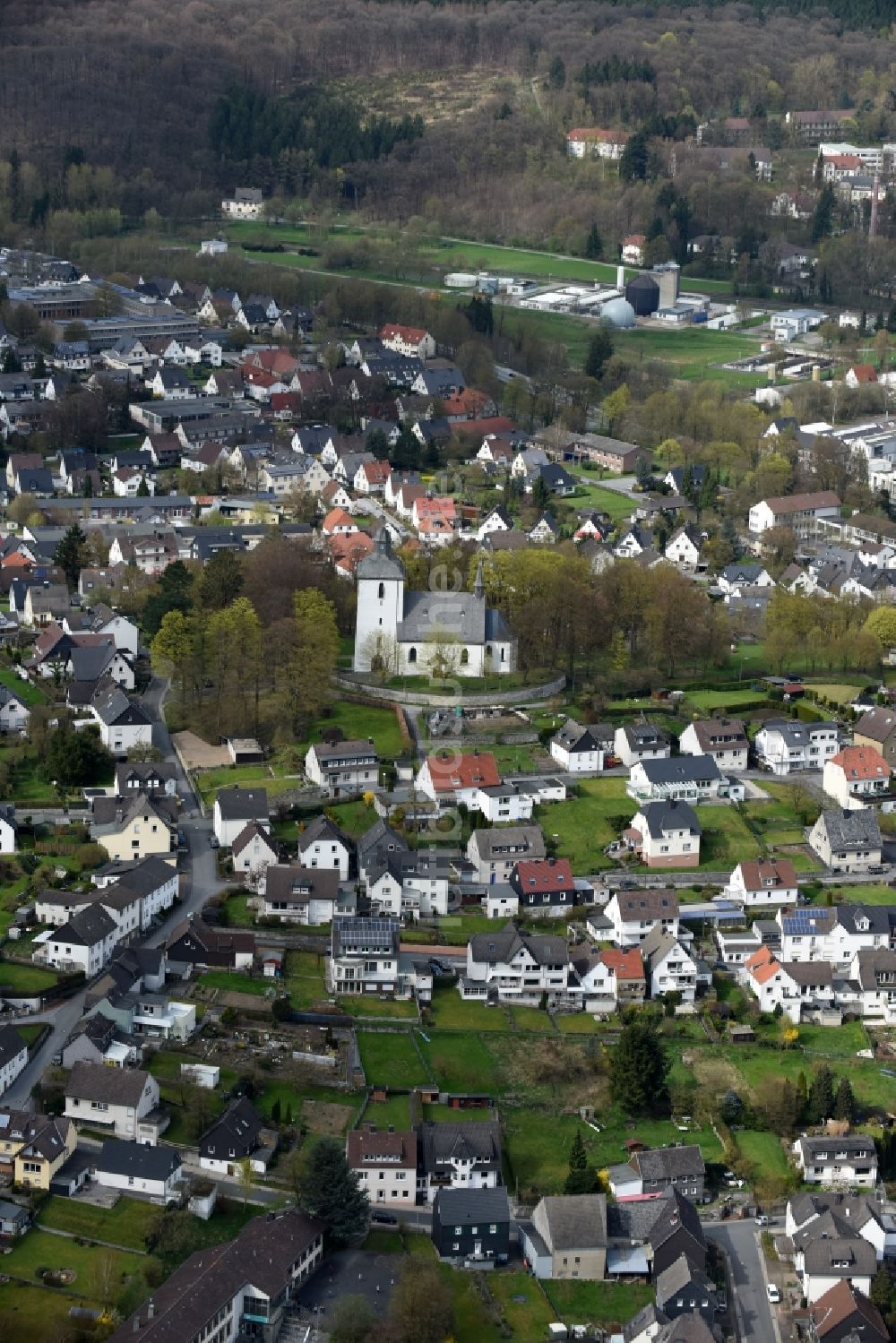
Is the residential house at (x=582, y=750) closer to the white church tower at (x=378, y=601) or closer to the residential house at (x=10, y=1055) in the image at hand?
the white church tower at (x=378, y=601)

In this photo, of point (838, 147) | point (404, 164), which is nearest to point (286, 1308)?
point (404, 164)

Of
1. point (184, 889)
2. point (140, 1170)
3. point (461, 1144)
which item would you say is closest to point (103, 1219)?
point (140, 1170)

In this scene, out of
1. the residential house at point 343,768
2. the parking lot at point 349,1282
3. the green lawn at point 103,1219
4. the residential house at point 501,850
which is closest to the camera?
the parking lot at point 349,1282

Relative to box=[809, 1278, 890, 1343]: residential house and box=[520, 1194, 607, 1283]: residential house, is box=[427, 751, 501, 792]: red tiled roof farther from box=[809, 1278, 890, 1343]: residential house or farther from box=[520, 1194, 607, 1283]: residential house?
box=[809, 1278, 890, 1343]: residential house

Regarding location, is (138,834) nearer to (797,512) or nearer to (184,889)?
(184,889)

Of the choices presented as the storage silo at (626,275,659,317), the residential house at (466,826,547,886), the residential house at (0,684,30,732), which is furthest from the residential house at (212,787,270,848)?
the storage silo at (626,275,659,317)

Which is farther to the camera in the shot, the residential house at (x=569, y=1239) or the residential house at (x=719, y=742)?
the residential house at (x=719, y=742)

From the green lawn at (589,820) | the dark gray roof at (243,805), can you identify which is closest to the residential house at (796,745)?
the green lawn at (589,820)
